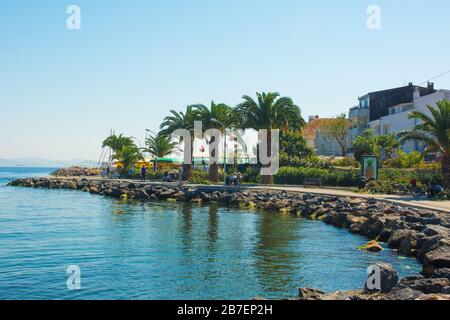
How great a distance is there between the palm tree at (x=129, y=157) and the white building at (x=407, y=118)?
111 ft

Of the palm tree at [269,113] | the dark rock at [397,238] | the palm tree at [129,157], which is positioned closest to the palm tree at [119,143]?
the palm tree at [129,157]

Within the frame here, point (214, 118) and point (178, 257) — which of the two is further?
point (214, 118)

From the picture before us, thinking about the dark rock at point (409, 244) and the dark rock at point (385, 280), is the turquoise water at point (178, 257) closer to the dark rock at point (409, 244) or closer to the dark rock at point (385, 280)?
the dark rock at point (409, 244)

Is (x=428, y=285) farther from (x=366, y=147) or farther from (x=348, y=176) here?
(x=366, y=147)

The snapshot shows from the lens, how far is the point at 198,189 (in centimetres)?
4656

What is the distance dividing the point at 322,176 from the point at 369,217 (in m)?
21.5

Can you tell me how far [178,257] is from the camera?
1877 cm

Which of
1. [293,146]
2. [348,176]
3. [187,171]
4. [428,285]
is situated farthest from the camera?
[293,146]

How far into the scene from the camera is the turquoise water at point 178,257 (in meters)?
14.1

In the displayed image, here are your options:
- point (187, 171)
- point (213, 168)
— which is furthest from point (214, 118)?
point (187, 171)

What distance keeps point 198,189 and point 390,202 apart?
783 inches

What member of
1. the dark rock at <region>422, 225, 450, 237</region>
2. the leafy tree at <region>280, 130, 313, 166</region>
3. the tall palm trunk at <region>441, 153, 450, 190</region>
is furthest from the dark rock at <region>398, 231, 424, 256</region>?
the leafy tree at <region>280, 130, 313, 166</region>
